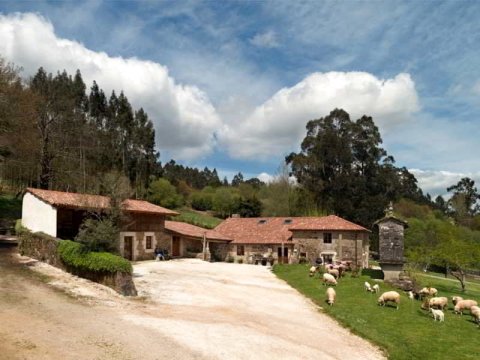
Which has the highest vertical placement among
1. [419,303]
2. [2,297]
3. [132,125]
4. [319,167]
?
[132,125]

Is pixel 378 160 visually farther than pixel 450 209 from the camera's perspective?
No

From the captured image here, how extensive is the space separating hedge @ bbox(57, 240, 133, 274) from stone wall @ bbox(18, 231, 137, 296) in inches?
9.6

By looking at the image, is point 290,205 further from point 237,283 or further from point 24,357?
point 24,357

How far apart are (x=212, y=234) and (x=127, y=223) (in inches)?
507

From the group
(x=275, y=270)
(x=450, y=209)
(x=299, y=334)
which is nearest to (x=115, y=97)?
(x=275, y=270)

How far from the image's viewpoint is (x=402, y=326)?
16875mm

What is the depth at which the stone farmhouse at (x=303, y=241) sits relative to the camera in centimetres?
3906

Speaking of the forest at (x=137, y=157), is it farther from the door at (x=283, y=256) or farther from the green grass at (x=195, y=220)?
the door at (x=283, y=256)

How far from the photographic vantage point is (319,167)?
2286 inches

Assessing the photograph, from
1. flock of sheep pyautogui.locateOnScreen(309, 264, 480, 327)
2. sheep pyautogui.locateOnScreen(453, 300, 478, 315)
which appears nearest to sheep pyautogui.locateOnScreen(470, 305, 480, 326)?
flock of sheep pyautogui.locateOnScreen(309, 264, 480, 327)

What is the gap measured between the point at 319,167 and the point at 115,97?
2949cm

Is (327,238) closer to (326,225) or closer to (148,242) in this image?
(326,225)

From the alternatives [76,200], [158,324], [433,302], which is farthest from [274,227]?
[158,324]

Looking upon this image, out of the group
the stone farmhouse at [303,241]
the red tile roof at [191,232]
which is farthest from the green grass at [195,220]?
the stone farmhouse at [303,241]
